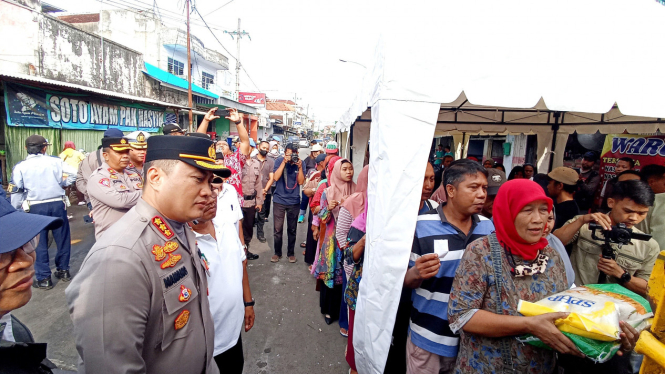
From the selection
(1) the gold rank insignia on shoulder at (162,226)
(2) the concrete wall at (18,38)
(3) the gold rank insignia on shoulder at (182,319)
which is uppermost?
(2) the concrete wall at (18,38)

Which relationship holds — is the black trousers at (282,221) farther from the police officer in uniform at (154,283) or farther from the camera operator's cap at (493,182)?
the police officer in uniform at (154,283)

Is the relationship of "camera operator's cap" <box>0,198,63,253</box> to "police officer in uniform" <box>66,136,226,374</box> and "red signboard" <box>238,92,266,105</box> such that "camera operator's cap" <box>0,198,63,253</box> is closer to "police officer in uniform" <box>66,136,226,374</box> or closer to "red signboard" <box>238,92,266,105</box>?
"police officer in uniform" <box>66,136,226,374</box>

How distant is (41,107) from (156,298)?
31.4 feet

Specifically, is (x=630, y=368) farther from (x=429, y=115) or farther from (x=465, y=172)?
(x=429, y=115)

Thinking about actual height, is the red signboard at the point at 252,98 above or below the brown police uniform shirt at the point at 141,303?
above

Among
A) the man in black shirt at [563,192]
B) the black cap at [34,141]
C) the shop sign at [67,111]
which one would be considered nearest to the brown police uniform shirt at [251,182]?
the black cap at [34,141]

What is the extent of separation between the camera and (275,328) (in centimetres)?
346

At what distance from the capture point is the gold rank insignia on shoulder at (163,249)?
119cm

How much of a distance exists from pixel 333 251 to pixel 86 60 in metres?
12.3

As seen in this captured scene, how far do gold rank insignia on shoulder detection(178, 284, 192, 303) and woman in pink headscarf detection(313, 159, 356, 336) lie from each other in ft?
7.40

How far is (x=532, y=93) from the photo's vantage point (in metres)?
2.00

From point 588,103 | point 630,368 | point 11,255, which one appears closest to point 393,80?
point 588,103

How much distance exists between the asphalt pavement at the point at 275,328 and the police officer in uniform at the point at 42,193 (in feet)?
0.76

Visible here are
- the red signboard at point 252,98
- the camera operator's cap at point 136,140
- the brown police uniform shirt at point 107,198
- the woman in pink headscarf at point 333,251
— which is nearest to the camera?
the brown police uniform shirt at point 107,198
